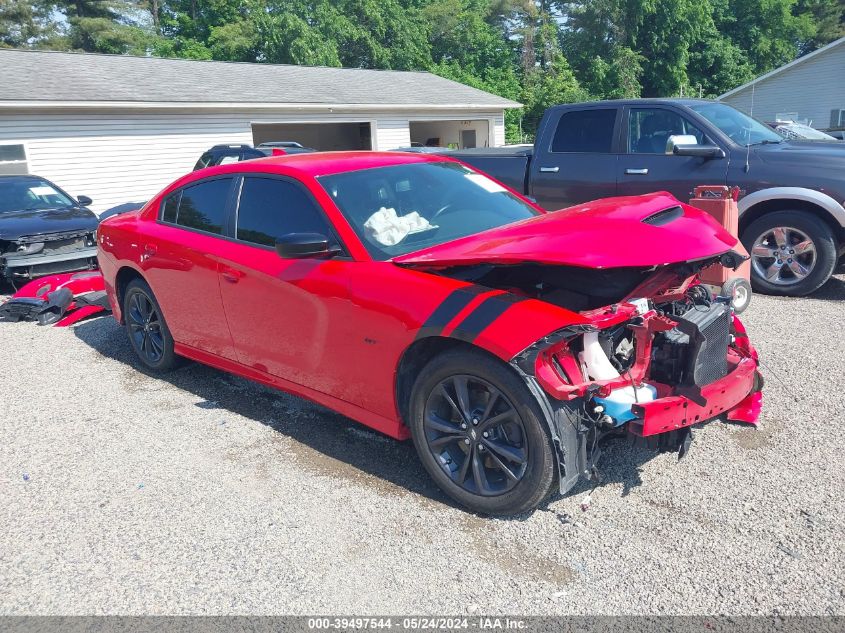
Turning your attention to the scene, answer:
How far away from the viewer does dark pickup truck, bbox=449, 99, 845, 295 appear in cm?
671

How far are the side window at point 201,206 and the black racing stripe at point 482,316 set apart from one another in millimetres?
2182

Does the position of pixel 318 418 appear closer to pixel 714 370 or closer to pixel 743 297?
pixel 714 370

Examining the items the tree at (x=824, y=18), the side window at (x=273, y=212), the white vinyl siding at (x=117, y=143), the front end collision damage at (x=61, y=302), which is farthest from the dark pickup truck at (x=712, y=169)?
the tree at (x=824, y=18)

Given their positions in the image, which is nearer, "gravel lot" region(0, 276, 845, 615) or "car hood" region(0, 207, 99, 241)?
"gravel lot" region(0, 276, 845, 615)

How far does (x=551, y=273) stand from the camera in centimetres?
353

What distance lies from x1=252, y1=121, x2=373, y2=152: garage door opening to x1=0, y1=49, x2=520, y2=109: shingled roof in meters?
2.28

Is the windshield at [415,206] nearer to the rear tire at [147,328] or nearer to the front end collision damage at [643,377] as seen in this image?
the front end collision damage at [643,377]

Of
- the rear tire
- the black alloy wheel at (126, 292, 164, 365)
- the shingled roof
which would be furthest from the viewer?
the shingled roof

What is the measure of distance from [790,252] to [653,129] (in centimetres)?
187

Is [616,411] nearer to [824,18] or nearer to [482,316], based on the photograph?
[482,316]

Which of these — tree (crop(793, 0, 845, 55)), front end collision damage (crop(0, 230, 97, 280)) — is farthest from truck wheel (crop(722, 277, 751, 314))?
tree (crop(793, 0, 845, 55))

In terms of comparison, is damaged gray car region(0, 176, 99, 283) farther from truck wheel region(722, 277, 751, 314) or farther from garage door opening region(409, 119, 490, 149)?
garage door opening region(409, 119, 490, 149)

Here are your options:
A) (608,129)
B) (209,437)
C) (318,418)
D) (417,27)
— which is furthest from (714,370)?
(417,27)

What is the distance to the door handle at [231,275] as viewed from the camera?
441cm
